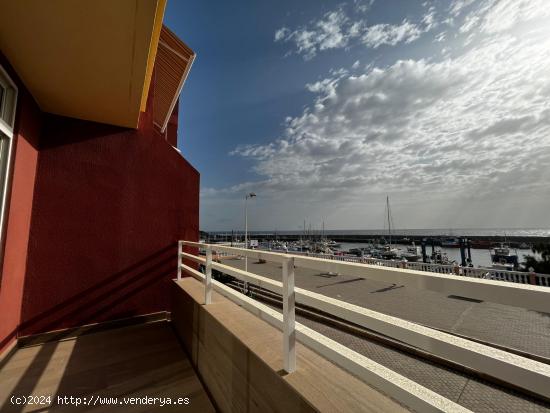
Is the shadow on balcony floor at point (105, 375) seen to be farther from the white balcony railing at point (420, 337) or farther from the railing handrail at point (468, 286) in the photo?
the railing handrail at point (468, 286)

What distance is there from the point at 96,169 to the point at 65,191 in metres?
0.50

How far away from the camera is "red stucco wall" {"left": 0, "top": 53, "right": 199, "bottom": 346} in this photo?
3361 mm

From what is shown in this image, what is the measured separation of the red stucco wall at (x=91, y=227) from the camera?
3.36 meters

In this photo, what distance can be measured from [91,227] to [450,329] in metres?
6.73

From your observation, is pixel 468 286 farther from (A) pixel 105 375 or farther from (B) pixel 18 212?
(B) pixel 18 212

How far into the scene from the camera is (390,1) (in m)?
4.75

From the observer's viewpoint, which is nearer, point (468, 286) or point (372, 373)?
point (468, 286)

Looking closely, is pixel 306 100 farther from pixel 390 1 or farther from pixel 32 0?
pixel 32 0

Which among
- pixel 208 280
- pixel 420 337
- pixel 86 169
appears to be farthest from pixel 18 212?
pixel 420 337

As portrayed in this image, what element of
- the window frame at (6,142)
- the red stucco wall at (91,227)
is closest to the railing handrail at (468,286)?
the window frame at (6,142)

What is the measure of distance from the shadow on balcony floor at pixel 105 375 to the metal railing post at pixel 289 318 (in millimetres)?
1319

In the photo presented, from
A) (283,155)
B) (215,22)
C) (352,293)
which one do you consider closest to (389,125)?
(283,155)

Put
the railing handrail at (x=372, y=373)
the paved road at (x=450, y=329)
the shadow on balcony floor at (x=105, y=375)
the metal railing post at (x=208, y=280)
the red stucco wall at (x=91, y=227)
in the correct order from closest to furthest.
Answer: the railing handrail at (x=372, y=373) < the shadow on balcony floor at (x=105, y=375) < the metal railing post at (x=208, y=280) < the paved road at (x=450, y=329) < the red stucco wall at (x=91, y=227)

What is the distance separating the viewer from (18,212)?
3.13 meters
